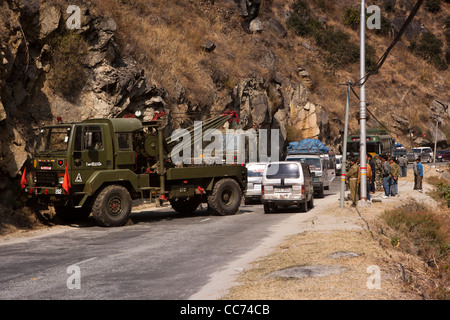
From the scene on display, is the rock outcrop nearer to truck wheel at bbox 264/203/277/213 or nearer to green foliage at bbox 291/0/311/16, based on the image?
truck wheel at bbox 264/203/277/213

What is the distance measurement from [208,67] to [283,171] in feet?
57.3

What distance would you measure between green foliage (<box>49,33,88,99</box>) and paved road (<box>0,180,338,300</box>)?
311 inches

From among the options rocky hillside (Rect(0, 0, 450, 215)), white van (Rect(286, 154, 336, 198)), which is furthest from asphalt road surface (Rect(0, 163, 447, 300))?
white van (Rect(286, 154, 336, 198))

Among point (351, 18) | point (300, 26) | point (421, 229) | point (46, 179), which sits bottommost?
point (421, 229)

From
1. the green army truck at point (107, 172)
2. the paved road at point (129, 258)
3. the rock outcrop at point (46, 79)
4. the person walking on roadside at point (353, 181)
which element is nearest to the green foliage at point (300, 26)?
the rock outcrop at point (46, 79)

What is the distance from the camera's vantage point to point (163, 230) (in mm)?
15977

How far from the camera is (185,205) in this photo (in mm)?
20859

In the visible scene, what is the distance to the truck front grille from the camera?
1594 centimetres

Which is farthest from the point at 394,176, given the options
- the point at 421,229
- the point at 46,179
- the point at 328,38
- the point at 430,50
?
the point at 430,50

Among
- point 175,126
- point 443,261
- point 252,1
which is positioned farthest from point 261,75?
point 443,261

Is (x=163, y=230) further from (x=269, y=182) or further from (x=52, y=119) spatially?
(x=52, y=119)

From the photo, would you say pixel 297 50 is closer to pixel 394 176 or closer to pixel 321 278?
pixel 394 176

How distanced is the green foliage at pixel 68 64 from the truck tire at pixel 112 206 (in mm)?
7872
